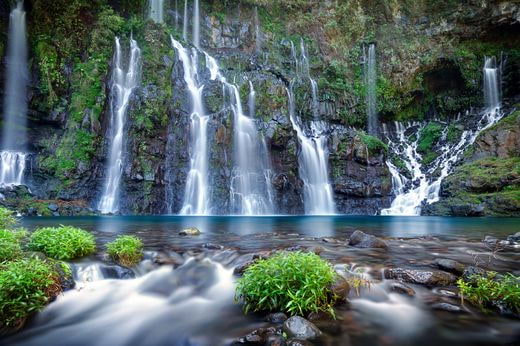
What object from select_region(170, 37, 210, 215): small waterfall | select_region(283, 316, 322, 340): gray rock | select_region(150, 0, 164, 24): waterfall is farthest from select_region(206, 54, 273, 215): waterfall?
select_region(283, 316, 322, 340): gray rock

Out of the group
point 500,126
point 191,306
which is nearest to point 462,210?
point 500,126

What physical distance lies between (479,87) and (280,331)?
38.6 m

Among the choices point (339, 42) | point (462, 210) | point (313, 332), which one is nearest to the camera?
point (313, 332)

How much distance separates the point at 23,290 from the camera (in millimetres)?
4539

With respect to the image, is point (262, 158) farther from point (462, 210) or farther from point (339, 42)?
point (339, 42)

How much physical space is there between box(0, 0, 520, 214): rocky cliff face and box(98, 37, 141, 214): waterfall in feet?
2.08

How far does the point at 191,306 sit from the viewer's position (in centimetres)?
543

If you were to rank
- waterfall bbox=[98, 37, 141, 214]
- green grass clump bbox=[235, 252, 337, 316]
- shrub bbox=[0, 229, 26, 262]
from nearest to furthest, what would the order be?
green grass clump bbox=[235, 252, 337, 316] → shrub bbox=[0, 229, 26, 262] → waterfall bbox=[98, 37, 141, 214]

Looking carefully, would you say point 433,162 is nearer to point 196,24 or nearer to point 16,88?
point 196,24

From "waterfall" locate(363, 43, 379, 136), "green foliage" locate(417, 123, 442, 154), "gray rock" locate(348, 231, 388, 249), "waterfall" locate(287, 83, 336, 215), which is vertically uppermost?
"waterfall" locate(363, 43, 379, 136)

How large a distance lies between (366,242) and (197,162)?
19.4 metres

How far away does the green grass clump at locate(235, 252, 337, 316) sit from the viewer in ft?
14.6

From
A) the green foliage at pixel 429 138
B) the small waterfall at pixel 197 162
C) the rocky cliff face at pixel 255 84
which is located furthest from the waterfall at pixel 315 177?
the green foliage at pixel 429 138

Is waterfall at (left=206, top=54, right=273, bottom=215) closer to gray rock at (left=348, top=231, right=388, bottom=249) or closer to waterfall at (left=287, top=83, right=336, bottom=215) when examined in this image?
waterfall at (left=287, top=83, right=336, bottom=215)
